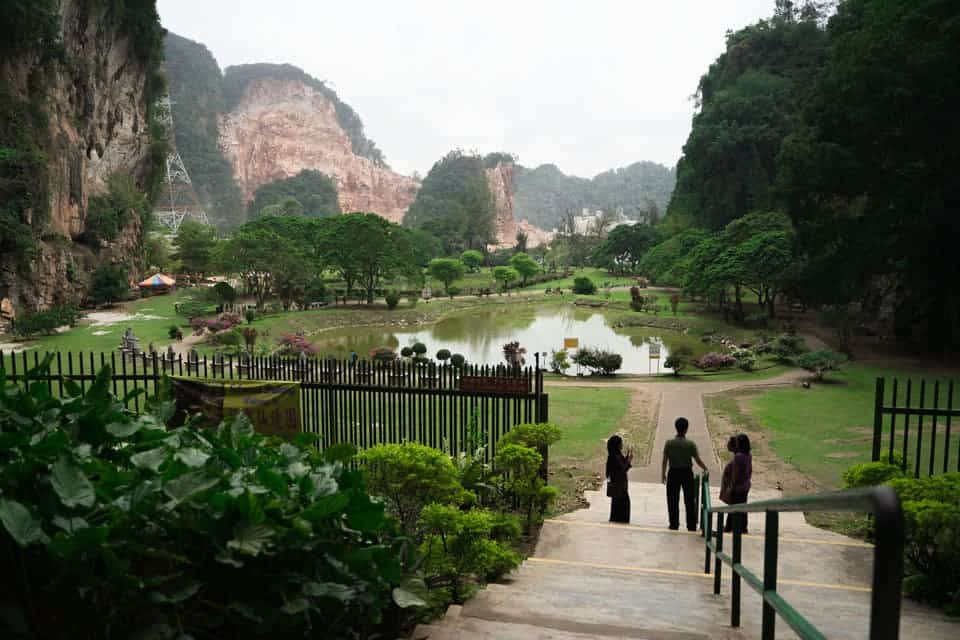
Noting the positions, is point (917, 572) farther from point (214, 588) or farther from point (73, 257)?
point (73, 257)

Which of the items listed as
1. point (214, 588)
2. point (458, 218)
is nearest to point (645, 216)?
point (458, 218)

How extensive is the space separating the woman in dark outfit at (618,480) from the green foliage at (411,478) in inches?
88.8

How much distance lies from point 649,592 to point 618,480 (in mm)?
2594

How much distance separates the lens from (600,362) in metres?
19.9

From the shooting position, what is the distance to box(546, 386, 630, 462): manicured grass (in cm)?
1107

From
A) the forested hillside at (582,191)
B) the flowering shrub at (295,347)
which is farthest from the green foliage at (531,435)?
the forested hillside at (582,191)

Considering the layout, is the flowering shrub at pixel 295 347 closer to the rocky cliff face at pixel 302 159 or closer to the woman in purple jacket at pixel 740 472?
the woman in purple jacket at pixel 740 472

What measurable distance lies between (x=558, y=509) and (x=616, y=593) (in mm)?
3504

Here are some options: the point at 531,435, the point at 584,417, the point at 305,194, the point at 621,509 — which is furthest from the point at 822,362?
the point at 305,194

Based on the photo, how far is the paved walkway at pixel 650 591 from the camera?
314 cm

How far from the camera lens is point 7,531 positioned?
1782mm

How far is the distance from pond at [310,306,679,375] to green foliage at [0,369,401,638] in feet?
62.4

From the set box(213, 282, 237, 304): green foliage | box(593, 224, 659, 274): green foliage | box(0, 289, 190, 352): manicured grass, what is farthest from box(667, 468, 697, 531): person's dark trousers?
box(593, 224, 659, 274): green foliage

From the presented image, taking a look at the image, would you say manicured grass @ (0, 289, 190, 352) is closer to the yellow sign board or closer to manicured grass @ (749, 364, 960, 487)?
the yellow sign board
